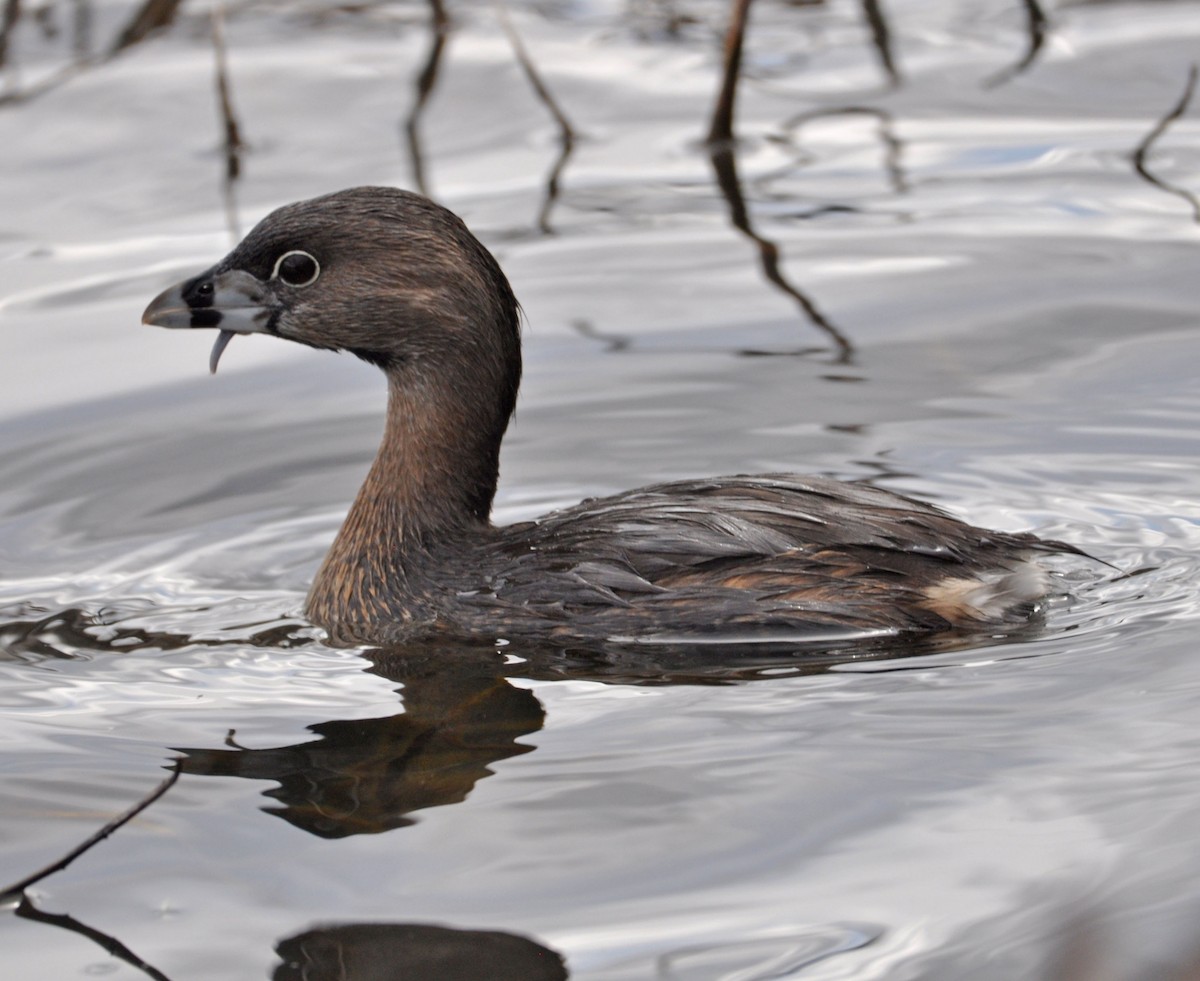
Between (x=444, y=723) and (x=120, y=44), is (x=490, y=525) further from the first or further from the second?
(x=120, y=44)

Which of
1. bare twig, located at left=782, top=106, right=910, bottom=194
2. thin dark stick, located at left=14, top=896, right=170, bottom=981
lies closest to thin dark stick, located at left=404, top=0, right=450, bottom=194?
bare twig, located at left=782, top=106, right=910, bottom=194

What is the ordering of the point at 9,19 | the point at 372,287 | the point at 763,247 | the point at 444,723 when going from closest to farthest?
the point at 444,723
the point at 372,287
the point at 763,247
the point at 9,19

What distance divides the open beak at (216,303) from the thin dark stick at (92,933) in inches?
85.0

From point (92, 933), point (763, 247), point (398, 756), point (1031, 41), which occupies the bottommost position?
point (763, 247)

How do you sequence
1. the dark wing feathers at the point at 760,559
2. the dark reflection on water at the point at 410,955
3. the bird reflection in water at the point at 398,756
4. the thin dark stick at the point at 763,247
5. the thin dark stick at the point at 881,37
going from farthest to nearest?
the thin dark stick at the point at 881,37
the thin dark stick at the point at 763,247
the dark wing feathers at the point at 760,559
the bird reflection in water at the point at 398,756
the dark reflection on water at the point at 410,955

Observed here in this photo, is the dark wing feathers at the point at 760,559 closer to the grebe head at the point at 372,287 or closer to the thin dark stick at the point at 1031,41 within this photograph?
the grebe head at the point at 372,287

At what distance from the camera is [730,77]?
31.7 ft

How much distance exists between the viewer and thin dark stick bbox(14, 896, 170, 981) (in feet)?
12.0

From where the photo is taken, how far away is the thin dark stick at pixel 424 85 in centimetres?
1045

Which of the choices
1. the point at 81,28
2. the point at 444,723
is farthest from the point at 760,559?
the point at 81,28

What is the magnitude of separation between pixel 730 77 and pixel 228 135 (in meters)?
2.67

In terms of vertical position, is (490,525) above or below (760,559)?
below

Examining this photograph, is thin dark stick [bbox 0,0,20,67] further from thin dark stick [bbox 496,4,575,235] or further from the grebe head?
the grebe head

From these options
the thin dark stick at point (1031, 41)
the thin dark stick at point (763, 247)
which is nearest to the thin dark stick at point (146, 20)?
the thin dark stick at point (763, 247)
